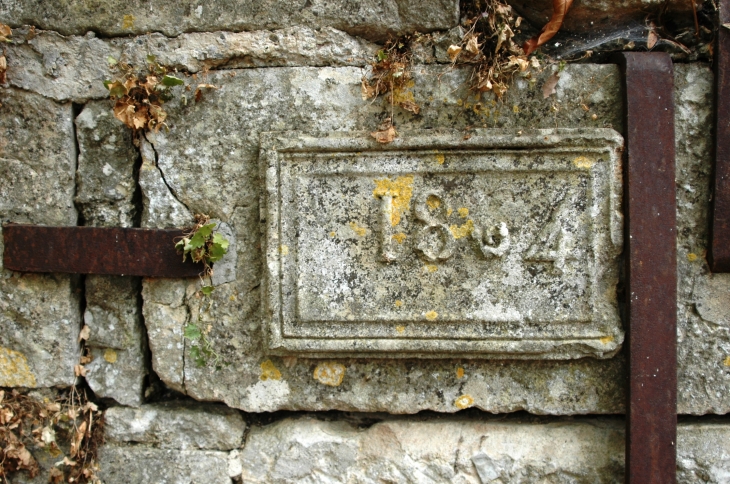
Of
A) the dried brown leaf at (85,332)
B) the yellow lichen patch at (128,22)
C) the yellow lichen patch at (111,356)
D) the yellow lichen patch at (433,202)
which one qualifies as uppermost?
the yellow lichen patch at (128,22)

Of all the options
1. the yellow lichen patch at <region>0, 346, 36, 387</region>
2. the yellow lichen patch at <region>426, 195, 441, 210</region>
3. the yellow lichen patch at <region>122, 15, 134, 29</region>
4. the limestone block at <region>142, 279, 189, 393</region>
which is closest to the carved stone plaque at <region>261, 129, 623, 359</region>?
the yellow lichen patch at <region>426, 195, 441, 210</region>

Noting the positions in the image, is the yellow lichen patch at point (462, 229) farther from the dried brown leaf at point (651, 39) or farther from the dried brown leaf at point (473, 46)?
the dried brown leaf at point (651, 39)

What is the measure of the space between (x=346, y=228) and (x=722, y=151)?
4.16ft

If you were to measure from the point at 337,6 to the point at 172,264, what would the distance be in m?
1.05

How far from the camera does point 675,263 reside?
1727 mm

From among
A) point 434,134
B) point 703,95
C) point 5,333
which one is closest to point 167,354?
point 5,333

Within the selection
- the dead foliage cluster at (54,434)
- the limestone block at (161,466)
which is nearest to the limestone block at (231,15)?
the dead foliage cluster at (54,434)

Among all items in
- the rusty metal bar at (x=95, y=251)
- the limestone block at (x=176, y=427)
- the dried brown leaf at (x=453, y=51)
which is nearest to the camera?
the dried brown leaf at (x=453, y=51)

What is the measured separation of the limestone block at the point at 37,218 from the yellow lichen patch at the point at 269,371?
0.70 m

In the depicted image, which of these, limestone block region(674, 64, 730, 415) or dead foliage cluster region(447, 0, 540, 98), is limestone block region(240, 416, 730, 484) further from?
dead foliage cluster region(447, 0, 540, 98)

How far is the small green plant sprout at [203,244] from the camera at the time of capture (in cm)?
177

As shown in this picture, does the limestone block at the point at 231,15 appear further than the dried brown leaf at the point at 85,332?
No

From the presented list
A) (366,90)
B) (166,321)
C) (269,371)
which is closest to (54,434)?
(166,321)

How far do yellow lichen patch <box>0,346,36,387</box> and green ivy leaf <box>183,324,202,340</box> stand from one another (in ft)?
2.00
